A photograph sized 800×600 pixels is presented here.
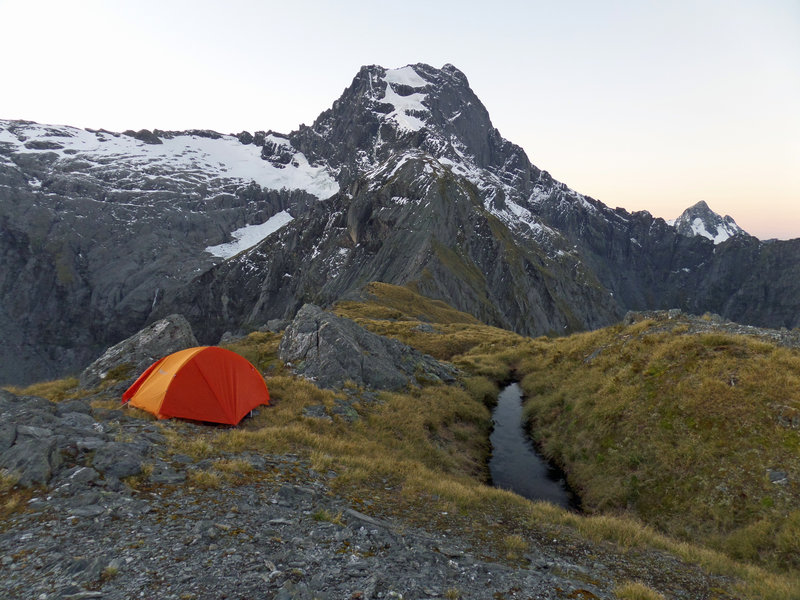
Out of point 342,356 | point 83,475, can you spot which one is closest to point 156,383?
point 83,475

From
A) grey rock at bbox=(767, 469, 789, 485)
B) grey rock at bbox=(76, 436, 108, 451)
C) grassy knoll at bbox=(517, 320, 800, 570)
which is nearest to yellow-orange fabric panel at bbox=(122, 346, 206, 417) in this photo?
grey rock at bbox=(76, 436, 108, 451)

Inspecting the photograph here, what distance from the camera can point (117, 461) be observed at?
9.71 meters

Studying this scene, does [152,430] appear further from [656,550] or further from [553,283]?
[553,283]

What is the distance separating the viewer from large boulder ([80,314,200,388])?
835 inches

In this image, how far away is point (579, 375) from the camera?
25.7 m

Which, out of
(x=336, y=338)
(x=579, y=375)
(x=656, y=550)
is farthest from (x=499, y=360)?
(x=656, y=550)

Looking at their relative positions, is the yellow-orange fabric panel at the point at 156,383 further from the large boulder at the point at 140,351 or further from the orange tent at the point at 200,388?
the large boulder at the point at 140,351

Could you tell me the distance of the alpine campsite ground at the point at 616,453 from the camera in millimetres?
Result: 10055

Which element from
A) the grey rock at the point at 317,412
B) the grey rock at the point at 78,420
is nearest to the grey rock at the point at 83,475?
the grey rock at the point at 78,420

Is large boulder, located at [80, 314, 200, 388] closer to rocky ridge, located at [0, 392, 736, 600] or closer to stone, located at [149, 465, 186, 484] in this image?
rocky ridge, located at [0, 392, 736, 600]

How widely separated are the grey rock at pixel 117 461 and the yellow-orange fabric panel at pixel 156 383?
18.2ft

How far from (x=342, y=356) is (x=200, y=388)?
8.57 meters

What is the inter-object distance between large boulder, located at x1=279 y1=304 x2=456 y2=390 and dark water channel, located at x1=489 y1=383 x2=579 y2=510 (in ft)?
18.5

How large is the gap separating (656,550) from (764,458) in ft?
21.5
